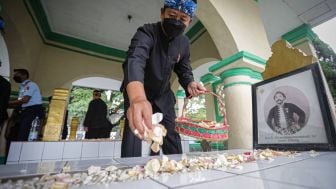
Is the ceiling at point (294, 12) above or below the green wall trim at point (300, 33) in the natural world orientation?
above

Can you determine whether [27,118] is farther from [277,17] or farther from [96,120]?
[277,17]

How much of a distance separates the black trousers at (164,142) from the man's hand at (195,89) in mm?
242

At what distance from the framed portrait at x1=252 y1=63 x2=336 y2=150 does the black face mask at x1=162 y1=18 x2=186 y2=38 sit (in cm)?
64

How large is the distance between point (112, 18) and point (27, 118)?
90.1 inches

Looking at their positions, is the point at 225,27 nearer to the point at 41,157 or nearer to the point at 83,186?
the point at 83,186

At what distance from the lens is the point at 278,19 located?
A: 306 centimetres

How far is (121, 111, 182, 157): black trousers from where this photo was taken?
0.99 m

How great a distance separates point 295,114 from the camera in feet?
3.01

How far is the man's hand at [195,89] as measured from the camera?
1176mm

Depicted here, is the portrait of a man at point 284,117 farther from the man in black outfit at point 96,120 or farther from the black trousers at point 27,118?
the man in black outfit at point 96,120

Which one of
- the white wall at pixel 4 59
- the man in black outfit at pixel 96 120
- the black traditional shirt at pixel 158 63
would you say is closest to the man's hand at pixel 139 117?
the black traditional shirt at pixel 158 63

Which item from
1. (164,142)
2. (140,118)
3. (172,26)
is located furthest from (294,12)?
(140,118)

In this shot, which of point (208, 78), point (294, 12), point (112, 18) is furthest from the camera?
point (208, 78)

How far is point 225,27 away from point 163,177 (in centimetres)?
184
